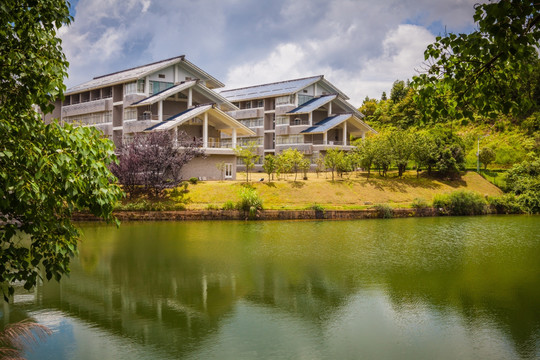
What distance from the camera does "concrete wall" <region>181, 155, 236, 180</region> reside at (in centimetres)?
4492

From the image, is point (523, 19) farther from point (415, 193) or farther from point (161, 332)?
point (415, 193)

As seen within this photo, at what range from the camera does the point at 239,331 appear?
1230 cm

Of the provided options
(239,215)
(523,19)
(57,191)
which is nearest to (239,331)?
(57,191)

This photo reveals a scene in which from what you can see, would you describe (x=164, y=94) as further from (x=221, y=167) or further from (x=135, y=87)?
(x=221, y=167)

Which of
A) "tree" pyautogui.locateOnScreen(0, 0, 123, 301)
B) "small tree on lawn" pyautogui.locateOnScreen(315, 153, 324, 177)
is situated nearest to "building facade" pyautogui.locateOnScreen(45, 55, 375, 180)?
"small tree on lawn" pyautogui.locateOnScreen(315, 153, 324, 177)

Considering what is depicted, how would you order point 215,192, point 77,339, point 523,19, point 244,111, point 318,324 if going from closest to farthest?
point 523,19
point 77,339
point 318,324
point 215,192
point 244,111

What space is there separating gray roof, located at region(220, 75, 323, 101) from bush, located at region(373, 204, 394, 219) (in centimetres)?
2573

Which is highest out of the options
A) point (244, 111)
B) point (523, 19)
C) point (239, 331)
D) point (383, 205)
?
point (244, 111)

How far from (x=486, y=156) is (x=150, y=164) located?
3559cm

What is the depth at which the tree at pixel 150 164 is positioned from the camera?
3822cm

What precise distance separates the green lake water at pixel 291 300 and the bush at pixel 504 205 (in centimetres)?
1533

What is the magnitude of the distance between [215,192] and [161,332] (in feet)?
89.6

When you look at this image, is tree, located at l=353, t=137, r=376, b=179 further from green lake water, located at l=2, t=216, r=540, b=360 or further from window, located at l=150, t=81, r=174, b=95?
green lake water, located at l=2, t=216, r=540, b=360

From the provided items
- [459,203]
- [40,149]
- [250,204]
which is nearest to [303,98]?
[459,203]
